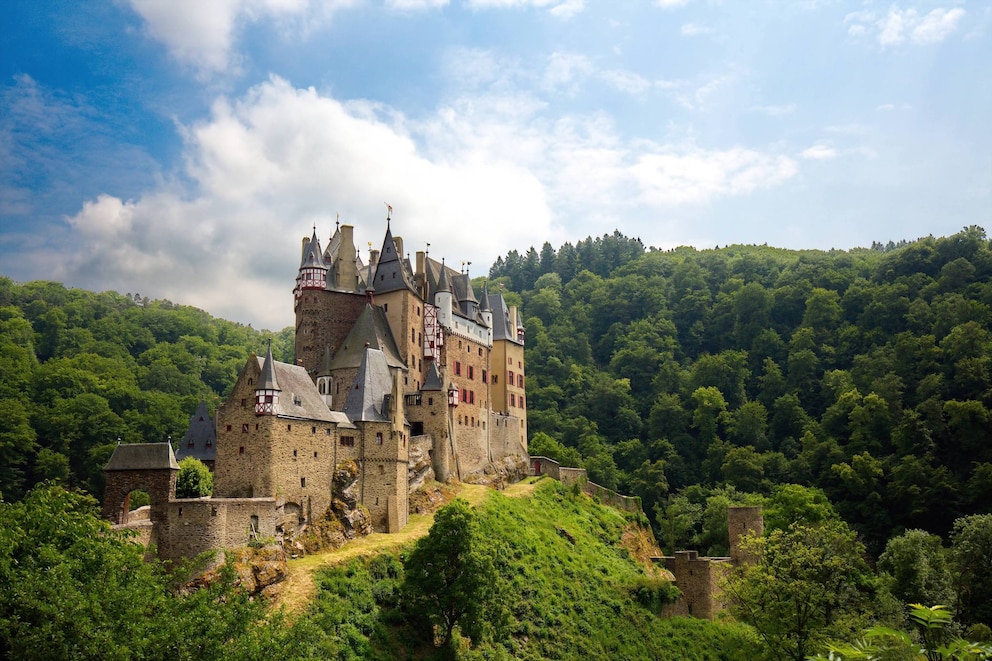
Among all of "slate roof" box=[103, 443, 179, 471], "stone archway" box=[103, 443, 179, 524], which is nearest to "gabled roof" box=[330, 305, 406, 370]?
"slate roof" box=[103, 443, 179, 471]

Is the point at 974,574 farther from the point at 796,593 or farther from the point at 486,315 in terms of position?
the point at 486,315

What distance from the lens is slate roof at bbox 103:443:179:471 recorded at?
1571 inches

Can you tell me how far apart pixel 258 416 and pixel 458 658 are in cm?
1511

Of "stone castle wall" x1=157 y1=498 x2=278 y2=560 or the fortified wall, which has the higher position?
"stone castle wall" x1=157 y1=498 x2=278 y2=560

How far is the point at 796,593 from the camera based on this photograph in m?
43.0

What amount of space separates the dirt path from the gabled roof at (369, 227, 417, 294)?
561 inches

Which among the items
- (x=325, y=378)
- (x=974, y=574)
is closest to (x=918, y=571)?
(x=974, y=574)

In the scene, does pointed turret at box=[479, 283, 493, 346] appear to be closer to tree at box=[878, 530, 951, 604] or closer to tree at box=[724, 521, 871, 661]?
tree at box=[724, 521, 871, 661]

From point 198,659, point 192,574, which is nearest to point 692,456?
point 192,574

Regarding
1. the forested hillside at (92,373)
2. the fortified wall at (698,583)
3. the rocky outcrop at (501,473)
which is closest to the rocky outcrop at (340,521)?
the rocky outcrop at (501,473)

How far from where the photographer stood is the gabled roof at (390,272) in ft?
197

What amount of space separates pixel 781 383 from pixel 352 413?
198ft

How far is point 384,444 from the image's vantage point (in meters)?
50.0

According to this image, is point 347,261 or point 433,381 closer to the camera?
point 433,381
